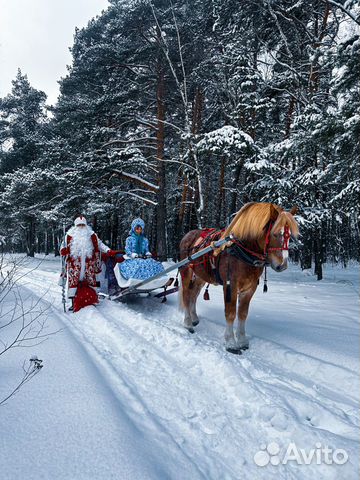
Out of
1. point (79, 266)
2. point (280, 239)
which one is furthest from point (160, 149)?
point (280, 239)

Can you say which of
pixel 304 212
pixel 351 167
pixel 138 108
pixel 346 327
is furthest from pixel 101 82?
pixel 346 327

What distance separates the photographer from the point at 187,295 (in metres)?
5.21

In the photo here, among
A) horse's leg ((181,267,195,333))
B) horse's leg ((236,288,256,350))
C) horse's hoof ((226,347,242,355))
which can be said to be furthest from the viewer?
horse's leg ((181,267,195,333))

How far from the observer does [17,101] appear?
26.6 m

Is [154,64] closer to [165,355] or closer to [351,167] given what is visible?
[351,167]

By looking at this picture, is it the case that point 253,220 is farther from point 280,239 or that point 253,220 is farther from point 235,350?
point 235,350

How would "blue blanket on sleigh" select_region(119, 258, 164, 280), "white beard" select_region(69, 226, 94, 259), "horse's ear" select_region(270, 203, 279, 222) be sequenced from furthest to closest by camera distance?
"white beard" select_region(69, 226, 94, 259)
"blue blanket on sleigh" select_region(119, 258, 164, 280)
"horse's ear" select_region(270, 203, 279, 222)

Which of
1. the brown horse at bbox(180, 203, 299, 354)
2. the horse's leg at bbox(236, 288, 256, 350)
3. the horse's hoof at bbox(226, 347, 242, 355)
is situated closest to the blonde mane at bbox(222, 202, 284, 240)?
the brown horse at bbox(180, 203, 299, 354)

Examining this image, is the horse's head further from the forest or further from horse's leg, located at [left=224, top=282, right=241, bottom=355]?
the forest

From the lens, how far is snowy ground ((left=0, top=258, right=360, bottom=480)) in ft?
5.26

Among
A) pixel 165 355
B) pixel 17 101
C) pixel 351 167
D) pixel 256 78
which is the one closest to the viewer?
pixel 165 355

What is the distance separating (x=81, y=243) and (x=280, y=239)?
15.8 ft

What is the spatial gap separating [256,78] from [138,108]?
19.3 ft

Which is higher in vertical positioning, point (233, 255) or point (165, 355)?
point (233, 255)
